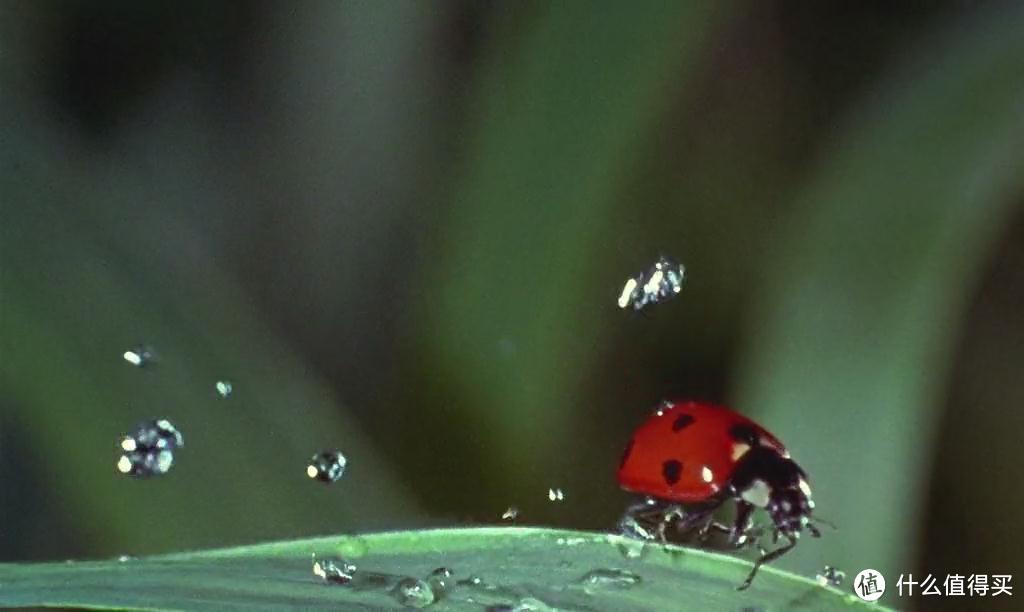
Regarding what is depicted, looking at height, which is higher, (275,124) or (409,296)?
(275,124)

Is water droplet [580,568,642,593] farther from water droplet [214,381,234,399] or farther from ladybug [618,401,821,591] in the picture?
water droplet [214,381,234,399]

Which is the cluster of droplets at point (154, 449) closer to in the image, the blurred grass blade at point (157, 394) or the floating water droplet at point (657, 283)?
the blurred grass blade at point (157, 394)

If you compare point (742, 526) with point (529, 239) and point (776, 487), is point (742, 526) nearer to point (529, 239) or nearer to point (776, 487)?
point (776, 487)

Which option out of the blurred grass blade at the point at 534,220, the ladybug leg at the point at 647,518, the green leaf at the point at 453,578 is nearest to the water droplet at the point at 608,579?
the green leaf at the point at 453,578

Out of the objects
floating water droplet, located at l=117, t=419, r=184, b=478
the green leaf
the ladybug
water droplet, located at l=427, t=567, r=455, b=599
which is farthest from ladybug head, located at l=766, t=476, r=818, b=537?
floating water droplet, located at l=117, t=419, r=184, b=478

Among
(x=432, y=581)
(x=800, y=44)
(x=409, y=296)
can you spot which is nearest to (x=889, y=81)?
(x=800, y=44)

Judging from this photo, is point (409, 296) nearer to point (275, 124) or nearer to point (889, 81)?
point (275, 124)

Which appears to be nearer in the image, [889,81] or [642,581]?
[642,581]
